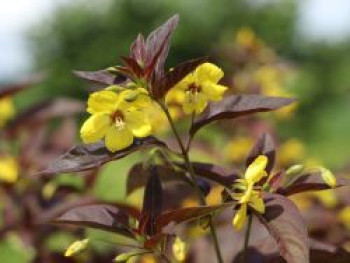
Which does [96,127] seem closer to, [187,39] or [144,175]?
[144,175]

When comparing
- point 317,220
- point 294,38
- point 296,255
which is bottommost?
point 294,38

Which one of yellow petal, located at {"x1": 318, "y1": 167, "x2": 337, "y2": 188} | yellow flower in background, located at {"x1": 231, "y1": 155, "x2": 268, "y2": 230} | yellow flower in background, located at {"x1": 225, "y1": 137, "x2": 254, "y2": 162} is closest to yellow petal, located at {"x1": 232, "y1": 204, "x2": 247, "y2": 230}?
yellow flower in background, located at {"x1": 231, "y1": 155, "x2": 268, "y2": 230}

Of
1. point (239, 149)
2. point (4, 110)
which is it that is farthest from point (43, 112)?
point (239, 149)

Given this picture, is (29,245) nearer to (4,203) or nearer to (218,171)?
(4,203)

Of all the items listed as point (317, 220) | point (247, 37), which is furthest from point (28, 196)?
point (247, 37)

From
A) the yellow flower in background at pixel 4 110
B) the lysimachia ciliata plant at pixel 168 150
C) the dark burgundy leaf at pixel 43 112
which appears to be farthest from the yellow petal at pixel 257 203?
the yellow flower in background at pixel 4 110

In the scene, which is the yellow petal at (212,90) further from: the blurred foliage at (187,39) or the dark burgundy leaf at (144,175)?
the blurred foliage at (187,39)
